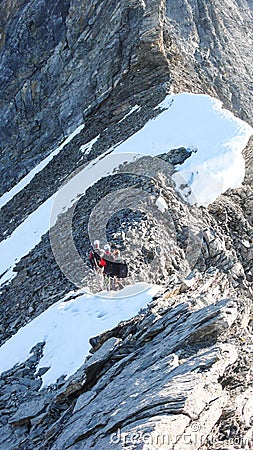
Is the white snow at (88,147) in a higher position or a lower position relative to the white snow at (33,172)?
lower

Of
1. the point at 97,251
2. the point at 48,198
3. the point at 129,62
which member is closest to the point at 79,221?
the point at 97,251

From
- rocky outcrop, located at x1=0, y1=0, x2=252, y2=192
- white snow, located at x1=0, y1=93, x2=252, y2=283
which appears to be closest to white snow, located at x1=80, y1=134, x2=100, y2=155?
rocky outcrop, located at x1=0, y1=0, x2=252, y2=192

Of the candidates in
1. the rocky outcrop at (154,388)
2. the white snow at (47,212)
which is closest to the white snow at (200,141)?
the white snow at (47,212)

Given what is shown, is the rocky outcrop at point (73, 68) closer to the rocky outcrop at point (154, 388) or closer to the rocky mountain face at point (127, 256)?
the rocky mountain face at point (127, 256)

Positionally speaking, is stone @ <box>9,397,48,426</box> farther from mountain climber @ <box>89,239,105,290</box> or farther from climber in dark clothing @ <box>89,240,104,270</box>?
climber in dark clothing @ <box>89,240,104,270</box>

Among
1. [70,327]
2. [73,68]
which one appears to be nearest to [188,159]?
[70,327]

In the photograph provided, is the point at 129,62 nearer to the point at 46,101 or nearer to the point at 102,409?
the point at 46,101

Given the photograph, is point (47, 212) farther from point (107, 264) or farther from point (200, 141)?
point (107, 264)
